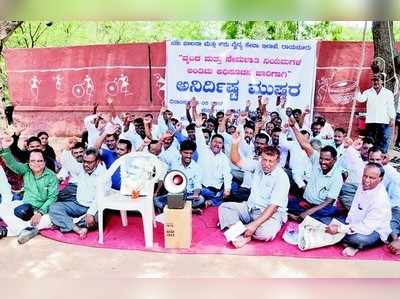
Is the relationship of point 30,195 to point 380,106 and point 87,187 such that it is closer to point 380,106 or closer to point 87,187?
point 87,187

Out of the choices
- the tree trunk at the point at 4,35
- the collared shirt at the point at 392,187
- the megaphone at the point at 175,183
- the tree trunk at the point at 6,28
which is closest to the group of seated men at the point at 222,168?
the collared shirt at the point at 392,187

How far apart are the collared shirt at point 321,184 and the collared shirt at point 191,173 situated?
977mm

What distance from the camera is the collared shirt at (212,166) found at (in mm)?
5371

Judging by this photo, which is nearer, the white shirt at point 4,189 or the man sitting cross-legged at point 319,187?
the man sitting cross-legged at point 319,187

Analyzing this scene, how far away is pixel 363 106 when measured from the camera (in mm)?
5164

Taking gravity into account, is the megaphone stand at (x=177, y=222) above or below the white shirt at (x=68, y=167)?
below

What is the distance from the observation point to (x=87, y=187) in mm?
5238

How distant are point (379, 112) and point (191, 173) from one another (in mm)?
1733

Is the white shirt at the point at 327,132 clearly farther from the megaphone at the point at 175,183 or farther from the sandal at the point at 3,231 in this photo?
the sandal at the point at 3,231

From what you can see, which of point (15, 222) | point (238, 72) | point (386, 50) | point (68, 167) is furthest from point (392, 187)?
point (15, 222)

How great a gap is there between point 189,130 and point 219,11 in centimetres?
132

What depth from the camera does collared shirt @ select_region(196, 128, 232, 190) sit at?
5.37 meters

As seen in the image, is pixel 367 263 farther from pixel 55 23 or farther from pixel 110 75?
pixel 55 23

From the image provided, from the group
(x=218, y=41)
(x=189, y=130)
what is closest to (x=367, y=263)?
(x=189, y=130)
